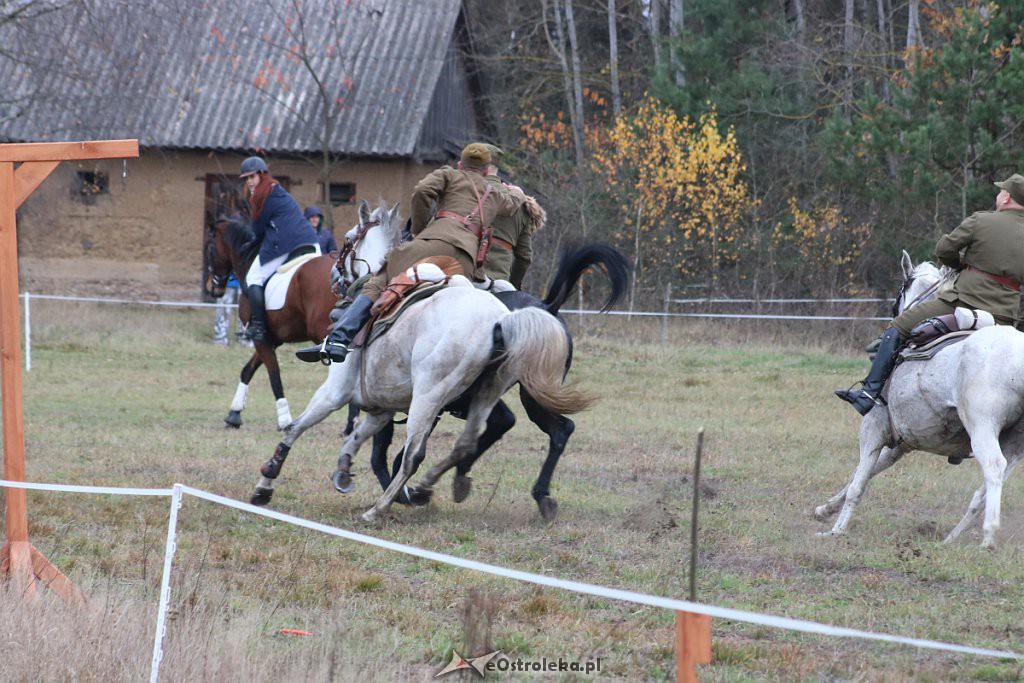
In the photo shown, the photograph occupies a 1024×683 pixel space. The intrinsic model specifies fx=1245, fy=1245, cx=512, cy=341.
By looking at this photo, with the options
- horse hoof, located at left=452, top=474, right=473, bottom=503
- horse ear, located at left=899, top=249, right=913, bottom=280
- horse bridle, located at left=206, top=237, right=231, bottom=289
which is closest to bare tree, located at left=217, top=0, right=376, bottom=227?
horse bridle, located at left=206, top=237, right=231, bottom=289

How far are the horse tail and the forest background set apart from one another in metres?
12.6

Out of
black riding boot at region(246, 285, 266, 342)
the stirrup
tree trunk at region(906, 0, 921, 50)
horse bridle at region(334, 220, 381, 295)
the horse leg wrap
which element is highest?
tree trunk at region(906, 0, 921, 50)

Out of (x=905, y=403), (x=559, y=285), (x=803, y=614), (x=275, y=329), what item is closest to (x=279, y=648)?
(x=803, y=614)

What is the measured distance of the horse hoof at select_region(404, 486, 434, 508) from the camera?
853cm

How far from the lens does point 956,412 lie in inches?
314

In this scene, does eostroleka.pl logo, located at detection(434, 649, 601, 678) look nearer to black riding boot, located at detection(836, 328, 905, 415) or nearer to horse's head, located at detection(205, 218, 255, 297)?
black riding boot, located at detection(836, 328, 905, 415)

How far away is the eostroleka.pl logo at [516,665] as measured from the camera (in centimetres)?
502

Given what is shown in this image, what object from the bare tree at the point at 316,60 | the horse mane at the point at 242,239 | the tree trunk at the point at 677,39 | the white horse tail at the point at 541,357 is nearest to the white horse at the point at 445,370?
the white horse tail at the point at 541,357

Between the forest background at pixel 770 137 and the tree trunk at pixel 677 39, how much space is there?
2.7 inches

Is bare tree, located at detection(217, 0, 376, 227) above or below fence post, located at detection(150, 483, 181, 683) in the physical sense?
above

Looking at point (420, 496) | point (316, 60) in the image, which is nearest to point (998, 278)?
point (420, 496)

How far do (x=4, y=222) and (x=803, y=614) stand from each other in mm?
4313

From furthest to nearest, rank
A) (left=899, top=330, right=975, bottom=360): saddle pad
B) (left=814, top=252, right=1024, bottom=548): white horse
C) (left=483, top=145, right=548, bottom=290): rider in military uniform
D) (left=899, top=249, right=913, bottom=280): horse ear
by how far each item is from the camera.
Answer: (left=483, top=145, right=548, bottom=290): rider in military uniform
(left=899, top=249, right=913, bottom=280): horse ear
(left=899, top=330, right=975, bottom=360): saddle pad
(left=814, top=252, right=1024, bottom=548): white horse

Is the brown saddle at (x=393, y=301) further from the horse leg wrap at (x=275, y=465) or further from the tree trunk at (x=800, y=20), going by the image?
the tree trunk at (x=800, y=20)
